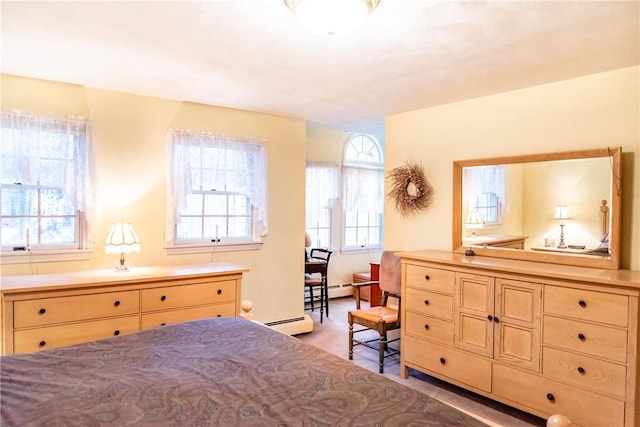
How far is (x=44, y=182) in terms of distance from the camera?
3.06 meters

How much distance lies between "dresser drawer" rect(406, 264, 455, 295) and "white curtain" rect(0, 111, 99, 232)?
2.63m

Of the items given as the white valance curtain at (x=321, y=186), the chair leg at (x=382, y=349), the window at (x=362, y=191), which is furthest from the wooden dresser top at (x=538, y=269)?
the window at (x=362, y=191)

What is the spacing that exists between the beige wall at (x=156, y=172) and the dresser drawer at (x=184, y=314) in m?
0.65

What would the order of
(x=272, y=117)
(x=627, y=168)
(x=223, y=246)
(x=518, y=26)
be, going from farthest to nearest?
(x=272, y=117) → (x=223, y=246) → (x=627, y=168) → (x=518, y=26)

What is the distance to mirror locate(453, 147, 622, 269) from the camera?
2723mm

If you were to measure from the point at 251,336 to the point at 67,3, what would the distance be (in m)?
1.81

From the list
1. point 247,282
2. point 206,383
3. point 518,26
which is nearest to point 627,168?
point 518,26

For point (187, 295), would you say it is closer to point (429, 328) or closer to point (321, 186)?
point (429, 328)

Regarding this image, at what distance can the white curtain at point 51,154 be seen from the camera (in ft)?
9.60

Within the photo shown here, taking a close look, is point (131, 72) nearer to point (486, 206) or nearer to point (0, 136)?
point (0, 136)

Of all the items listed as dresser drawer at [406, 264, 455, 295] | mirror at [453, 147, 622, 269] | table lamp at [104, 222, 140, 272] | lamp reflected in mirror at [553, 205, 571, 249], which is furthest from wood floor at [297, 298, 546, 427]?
table lamp at [104, 222, 140, 272]

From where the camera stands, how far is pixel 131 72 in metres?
2.90

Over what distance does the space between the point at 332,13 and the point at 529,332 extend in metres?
2.28

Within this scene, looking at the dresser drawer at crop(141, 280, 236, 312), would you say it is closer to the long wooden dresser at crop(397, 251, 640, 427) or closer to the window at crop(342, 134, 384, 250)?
the long wooden dresser at crop(397, 251, 640, 427)
